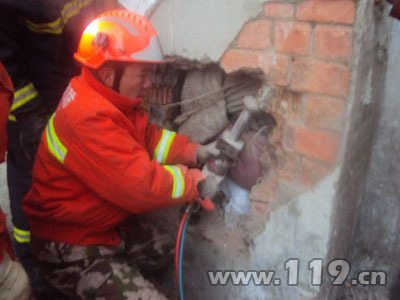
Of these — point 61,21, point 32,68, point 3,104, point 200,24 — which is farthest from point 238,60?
point 32,68

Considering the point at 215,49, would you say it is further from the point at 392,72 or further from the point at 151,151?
the point at 392,72

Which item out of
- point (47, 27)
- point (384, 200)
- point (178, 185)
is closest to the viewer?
point (178, 185)

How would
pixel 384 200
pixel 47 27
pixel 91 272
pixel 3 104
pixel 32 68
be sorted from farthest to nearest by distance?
1. pixel 32 68
2. pixel 47 27
3. pixel 384 200
4. pixel 91 272
5. pixel 3 104

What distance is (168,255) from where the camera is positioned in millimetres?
2318

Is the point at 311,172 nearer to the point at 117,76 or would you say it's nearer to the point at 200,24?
the point at 200,24

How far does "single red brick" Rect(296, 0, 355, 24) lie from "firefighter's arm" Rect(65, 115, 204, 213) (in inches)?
36.8

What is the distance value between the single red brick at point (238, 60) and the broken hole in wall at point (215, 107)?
6 cm

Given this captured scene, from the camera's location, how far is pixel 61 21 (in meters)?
2.44

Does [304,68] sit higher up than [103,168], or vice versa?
[304,68]

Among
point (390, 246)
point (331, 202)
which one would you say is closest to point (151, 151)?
point (331, 202)

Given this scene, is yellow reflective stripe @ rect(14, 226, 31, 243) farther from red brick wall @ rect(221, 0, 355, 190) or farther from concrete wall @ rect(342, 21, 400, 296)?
concrete wall @ rect(342, 21, 400, 296)

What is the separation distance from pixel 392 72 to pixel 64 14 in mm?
2146

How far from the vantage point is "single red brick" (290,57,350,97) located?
4.71 feet

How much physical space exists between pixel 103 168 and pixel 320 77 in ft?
3.40
